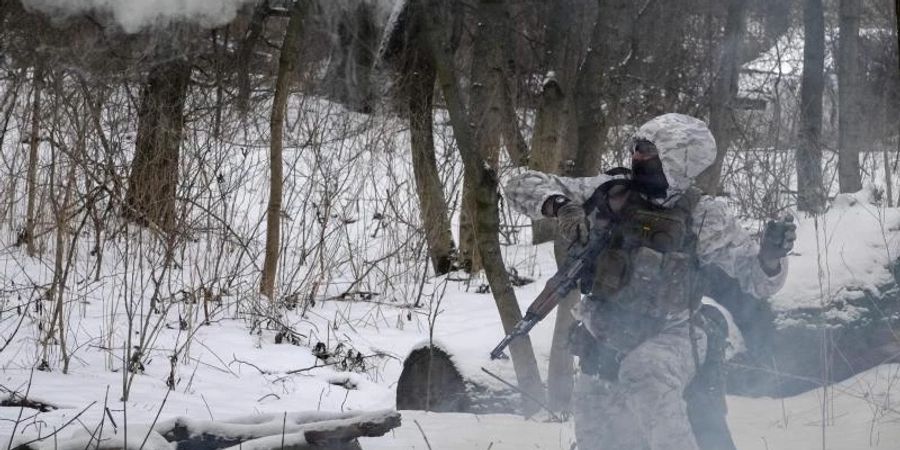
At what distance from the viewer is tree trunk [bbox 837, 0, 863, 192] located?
9.54 m

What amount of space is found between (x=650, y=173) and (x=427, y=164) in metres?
4.80

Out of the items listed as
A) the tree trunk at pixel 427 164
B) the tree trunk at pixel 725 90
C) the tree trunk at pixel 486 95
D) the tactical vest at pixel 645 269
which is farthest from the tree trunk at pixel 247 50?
the tactical vest at pixel 645 269

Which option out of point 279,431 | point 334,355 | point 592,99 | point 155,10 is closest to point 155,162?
point 334,355

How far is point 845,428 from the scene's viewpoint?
16.7 ft

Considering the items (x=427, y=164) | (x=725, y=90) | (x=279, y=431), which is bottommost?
(x=279, y=431)

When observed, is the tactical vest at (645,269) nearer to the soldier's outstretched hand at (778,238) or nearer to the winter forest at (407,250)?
the winter forest at (407,250)

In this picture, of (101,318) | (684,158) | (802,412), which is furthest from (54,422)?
(802,412)

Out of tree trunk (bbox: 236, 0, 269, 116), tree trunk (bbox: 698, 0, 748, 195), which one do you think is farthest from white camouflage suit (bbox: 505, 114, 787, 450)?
tree trunk (bbox: 236, 0, 269, 116)

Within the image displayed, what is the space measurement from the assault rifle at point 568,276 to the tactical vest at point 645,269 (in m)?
0.06

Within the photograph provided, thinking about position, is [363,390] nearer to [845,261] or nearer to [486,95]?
[845,261]

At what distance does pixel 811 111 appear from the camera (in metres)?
9.95

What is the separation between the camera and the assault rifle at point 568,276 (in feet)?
12.7

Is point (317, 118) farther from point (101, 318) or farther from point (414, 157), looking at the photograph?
point (101, 318)

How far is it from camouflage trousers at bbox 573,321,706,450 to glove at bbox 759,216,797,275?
36cm
